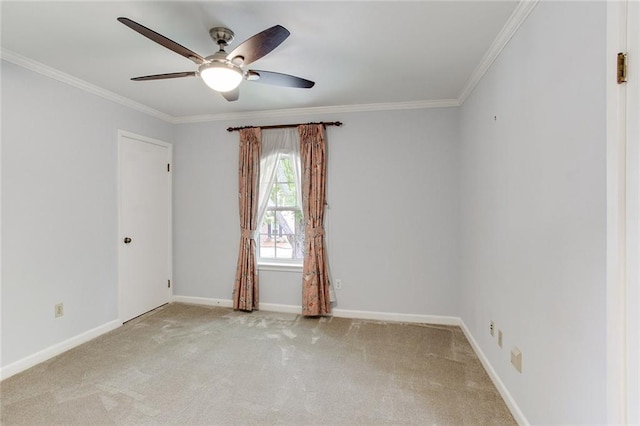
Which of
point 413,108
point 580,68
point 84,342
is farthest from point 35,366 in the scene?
point 413,108

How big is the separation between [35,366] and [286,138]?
3168mm

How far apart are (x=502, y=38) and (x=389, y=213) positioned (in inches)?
76.3

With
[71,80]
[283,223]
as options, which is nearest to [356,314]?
[283,223]

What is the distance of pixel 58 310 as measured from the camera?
8.77 feet

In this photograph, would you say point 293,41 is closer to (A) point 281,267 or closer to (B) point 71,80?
(B) point 71,80

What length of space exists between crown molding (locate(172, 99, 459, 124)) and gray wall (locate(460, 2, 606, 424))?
3.24 ft

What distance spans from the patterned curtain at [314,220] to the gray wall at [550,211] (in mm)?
1742

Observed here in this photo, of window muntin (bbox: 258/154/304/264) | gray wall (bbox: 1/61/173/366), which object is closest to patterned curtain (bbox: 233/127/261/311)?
window muntin (bbox: 258/154/304/264)

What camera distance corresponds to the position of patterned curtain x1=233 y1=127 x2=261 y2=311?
147 inches

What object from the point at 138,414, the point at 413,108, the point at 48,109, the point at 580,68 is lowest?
the point at 138,414

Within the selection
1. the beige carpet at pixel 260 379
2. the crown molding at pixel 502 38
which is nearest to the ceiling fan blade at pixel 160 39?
the crown molding at pixel 502 38

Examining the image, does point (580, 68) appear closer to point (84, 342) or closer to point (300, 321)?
point (300, 321)

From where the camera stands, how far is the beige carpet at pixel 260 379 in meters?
1.90

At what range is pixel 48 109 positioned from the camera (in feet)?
8.49
